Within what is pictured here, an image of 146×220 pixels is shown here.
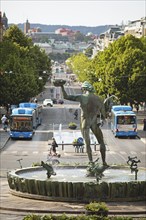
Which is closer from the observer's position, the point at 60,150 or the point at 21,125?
the point at 60,150

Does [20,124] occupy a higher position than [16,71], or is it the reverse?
[16,71]

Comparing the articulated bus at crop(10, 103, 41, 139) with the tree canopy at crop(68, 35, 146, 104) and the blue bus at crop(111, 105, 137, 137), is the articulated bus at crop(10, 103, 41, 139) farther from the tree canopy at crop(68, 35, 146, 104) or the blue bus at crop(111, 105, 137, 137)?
the tree canopy at crop(68, 35, 146, 104)

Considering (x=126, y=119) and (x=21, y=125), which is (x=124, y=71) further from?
(x=21, y=125)

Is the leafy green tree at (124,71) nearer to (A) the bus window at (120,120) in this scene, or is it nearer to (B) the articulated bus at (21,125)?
(A) the bus window at (120,120)

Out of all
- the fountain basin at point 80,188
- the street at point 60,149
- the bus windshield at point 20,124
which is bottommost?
the street at point 60,149

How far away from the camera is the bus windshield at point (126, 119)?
3193 inches

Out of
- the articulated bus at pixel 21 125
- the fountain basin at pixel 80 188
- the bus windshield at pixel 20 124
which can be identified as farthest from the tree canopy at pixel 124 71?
the fountain basin at pixel 80 188

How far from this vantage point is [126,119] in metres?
81.2

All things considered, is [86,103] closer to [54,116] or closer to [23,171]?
[23,171]

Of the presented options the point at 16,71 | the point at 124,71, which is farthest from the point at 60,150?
the point at 16,71

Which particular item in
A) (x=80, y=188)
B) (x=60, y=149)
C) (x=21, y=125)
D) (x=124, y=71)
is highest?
(x=124, y=71)

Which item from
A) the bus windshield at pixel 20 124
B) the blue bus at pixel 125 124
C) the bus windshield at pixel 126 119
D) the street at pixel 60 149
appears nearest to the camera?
the street at pixel 60 149

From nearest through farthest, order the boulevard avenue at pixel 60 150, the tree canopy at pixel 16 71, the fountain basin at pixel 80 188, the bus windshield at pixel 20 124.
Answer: the fountain basin at pixel 80 188 < the boulevard avenue at pixel 60 150 < the bus windshield at pixel 20 124 < the tree canopy at pixel 16 71

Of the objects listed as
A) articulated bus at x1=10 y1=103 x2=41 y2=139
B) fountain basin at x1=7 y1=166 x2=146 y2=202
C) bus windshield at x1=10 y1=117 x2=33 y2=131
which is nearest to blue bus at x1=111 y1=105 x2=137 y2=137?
articulated bus at x1=10 y1=103 x2=41 y2=139
